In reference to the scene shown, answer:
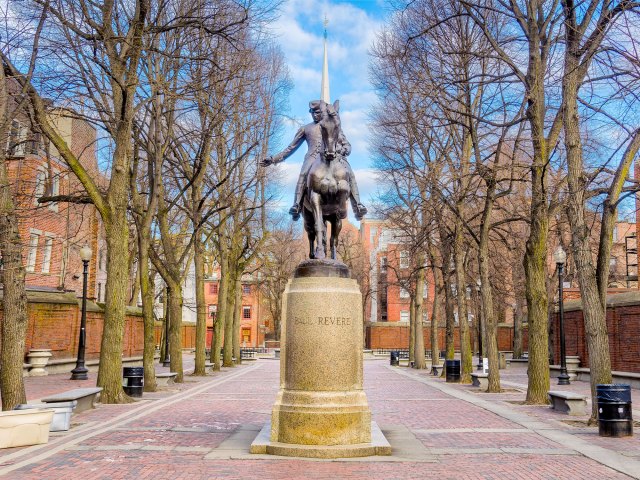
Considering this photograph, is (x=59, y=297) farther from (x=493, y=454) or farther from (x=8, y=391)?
(x=493, y=454)

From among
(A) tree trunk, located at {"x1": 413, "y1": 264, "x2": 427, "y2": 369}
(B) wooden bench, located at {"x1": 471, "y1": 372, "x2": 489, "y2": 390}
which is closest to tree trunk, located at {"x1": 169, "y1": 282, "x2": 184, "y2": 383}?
(B) wooden bench, located at {"x1": 471, "y1": 372, "x2": 489, "y2": 390}

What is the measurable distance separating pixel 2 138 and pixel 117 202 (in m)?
4.13

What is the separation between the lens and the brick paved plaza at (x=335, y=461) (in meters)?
8.08

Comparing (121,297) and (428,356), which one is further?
(428,356)

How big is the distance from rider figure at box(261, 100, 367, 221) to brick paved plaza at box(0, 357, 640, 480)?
3693mm

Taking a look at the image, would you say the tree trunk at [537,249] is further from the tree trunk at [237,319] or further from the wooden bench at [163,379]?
the tree trunk at [237,319]

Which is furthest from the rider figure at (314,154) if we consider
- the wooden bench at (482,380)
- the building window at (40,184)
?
the wooden bench at (482,380)

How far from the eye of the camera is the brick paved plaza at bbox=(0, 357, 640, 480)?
26.5 ft

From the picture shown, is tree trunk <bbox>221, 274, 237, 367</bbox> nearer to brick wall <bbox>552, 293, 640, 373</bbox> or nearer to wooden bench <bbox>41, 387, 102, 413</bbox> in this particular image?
brick wall <bbox>552, 293, 640, 373</bbox>

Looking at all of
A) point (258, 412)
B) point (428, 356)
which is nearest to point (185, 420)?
point (258, 412)

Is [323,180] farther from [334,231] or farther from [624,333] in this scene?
[624,333]

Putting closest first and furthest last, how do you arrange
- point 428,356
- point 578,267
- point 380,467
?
point 380,467 → point 578,267 → point 428,356

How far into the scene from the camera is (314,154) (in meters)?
11.0

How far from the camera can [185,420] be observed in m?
13.3
